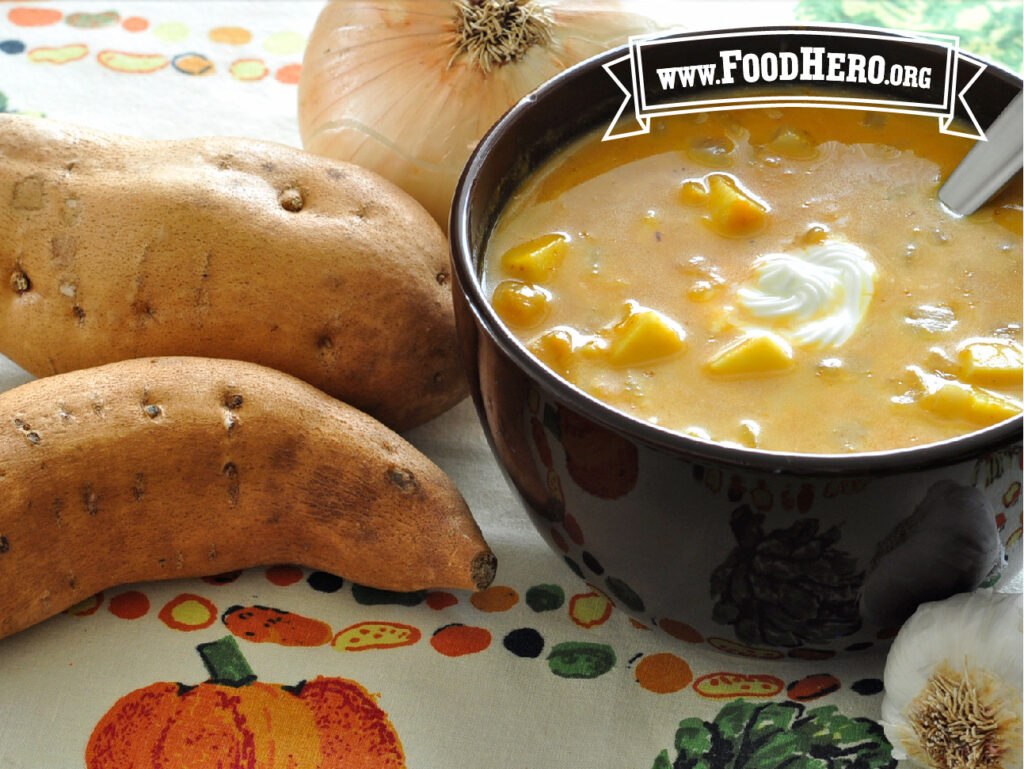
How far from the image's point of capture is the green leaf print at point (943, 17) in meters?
1.97

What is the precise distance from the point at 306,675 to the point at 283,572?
0.47 ft

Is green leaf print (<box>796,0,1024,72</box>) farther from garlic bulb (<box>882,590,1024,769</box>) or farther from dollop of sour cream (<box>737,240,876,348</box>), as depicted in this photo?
garlic bulb (<box>882,590,1024,769</box>)

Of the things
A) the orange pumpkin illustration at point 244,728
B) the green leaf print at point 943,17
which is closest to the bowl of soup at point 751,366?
the orange pumpkin illustration at point 244,728

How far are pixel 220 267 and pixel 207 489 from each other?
24 centimetres

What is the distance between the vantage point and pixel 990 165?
114 cm

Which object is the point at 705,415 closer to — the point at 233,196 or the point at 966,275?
the point at 966,275

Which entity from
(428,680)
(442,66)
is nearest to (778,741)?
(428,680)

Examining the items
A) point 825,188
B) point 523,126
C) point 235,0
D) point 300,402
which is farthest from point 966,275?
point 235,0

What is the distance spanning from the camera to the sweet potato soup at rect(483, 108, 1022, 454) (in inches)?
40.3

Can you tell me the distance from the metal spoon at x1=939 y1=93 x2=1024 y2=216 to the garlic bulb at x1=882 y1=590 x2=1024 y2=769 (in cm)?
37

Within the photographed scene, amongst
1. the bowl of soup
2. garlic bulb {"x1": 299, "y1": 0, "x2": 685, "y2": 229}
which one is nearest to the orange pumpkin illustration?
the bowl of soup

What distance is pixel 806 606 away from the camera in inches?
40.9

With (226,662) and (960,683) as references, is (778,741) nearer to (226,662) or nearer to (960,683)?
(960,683)

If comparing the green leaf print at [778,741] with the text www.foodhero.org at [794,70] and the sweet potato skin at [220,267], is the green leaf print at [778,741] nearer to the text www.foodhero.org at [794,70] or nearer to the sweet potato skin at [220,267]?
the sweet potato skin at [220,267]
